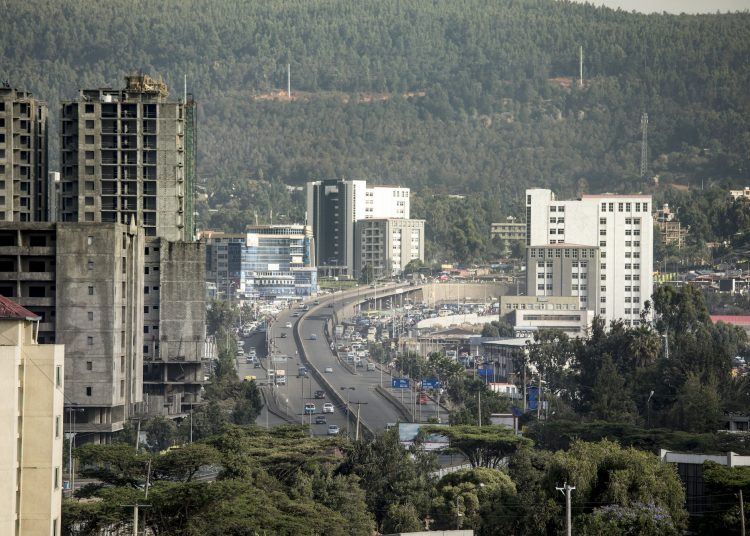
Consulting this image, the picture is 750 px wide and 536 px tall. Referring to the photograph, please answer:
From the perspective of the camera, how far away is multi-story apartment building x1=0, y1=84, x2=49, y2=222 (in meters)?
174

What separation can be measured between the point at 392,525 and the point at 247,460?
903cm

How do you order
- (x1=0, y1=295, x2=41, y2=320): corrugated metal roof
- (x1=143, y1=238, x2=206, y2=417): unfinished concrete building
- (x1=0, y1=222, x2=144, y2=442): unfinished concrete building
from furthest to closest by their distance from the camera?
(x1=143, y1=238, x2=206, y2=417): unfinished concrete building
(x1=0, y1=222, x2=144, y2=442): unfinished concrete building
(x1=0, y1=295, x2=41, y2=320): corrugated metal roof

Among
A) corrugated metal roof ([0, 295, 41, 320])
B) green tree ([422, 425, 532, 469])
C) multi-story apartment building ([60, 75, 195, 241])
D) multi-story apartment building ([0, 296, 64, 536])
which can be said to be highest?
multi-story apartment building ([60, 75, 195, 241])

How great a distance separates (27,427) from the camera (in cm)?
5794

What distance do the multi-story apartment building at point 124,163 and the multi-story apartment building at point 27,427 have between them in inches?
4487

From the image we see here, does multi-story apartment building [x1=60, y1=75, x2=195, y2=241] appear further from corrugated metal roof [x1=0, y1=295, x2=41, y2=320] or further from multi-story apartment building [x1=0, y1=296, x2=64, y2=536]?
corrugated metal roof [x1=0, y1=295, x2=41, y2=320]

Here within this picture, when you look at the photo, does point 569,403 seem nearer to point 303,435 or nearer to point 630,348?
point 630,348

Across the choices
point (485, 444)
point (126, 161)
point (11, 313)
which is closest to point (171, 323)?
point (126, 161)

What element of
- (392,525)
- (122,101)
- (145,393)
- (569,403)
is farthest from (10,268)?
(569,403)

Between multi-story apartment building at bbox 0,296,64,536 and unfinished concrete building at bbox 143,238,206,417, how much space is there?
338 feet

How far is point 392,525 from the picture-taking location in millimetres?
104562

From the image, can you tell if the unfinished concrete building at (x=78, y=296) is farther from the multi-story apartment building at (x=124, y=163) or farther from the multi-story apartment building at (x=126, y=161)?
the multi-story apartment building at (x=124, y=163)

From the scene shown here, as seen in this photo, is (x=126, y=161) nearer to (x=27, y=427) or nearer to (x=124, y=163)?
(x=124, y=163)

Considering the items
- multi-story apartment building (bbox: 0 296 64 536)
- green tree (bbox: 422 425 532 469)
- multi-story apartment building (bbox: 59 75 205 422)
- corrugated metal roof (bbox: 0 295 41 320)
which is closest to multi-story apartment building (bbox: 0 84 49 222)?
multi-story apartment building (bbox: 59 75 205 422)
